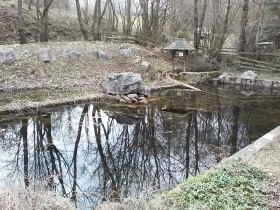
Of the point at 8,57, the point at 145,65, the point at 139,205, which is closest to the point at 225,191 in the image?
the point at 139,205

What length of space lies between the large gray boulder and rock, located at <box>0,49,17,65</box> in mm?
4723

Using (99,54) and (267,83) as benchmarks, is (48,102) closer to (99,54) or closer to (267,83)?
(99,54)

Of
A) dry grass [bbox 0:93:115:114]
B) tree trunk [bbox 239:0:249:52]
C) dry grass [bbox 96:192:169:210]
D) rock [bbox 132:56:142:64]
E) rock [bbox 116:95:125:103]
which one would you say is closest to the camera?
dry grass [bbox 96:192:169:210]

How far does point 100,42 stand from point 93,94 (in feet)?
21.7

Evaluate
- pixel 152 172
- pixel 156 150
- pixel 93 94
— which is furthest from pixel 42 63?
pixel 152 172

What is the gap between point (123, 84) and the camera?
15.1m

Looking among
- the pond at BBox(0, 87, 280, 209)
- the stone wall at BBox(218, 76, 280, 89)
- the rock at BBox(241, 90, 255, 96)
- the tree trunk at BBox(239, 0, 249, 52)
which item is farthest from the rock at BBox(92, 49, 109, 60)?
the tree trunk at BBox(239, 0, 249, 52)

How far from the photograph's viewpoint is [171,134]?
1081cm

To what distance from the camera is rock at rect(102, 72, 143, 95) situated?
15.0m

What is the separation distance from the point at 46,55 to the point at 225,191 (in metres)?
13.6

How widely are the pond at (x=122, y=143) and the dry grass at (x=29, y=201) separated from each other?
0.65 m

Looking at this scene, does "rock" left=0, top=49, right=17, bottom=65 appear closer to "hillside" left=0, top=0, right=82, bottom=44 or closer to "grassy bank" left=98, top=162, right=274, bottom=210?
"hillside" left=0, top=0, right=82, bottom=44

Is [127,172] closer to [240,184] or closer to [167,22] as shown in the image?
[240,184]

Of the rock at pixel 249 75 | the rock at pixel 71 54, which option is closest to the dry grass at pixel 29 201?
the rock at pixel 71 54
